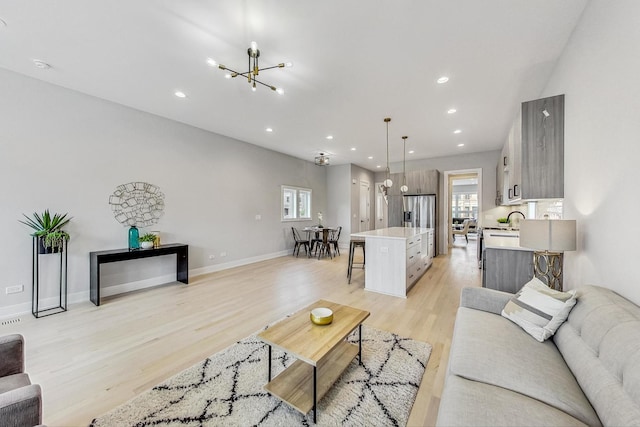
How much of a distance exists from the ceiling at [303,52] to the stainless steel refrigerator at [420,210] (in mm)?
2899

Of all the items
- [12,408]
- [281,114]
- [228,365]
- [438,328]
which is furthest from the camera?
[281,114]

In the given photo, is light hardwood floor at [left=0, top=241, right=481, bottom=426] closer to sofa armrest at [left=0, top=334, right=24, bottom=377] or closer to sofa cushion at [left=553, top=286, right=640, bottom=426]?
sofa armrest at [left=0, top=334, right=24, bottom=377]

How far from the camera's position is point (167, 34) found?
93.0 inches

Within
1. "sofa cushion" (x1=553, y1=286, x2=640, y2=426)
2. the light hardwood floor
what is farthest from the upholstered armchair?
"sofa cushion" (x1=553, y1=286, x2=640, y2=426)

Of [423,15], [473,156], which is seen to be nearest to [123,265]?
[423,15]

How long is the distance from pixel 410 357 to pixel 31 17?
178 inches

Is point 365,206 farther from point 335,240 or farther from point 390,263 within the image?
point 390,263

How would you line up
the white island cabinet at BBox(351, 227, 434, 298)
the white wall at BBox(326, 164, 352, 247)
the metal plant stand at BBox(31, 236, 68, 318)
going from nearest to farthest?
the metal plant stand at BBox(31, 236, 68, 318) → the white island cabinet at BBox(351, 227, 434, 298) → the white wall at BBox(326, 164, 352, 247)

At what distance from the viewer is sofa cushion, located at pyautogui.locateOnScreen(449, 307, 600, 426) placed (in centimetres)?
111

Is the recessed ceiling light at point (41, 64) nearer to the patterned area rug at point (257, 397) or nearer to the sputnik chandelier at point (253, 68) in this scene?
the sputnik chandelier at point (253, 68)

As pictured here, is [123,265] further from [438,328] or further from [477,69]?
[477,69]

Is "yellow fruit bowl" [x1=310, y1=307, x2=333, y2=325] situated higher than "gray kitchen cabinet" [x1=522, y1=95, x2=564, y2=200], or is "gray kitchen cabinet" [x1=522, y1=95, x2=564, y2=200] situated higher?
"gray kitchen cabinet" [x1=522, y1=95, x2=564, y2=200]

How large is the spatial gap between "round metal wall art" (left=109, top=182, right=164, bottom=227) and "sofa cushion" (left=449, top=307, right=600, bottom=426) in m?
4.79

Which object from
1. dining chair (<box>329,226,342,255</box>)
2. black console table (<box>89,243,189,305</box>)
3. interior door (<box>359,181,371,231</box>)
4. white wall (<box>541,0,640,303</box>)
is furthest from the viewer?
interior door (<box>359,181,371,231</box>)
